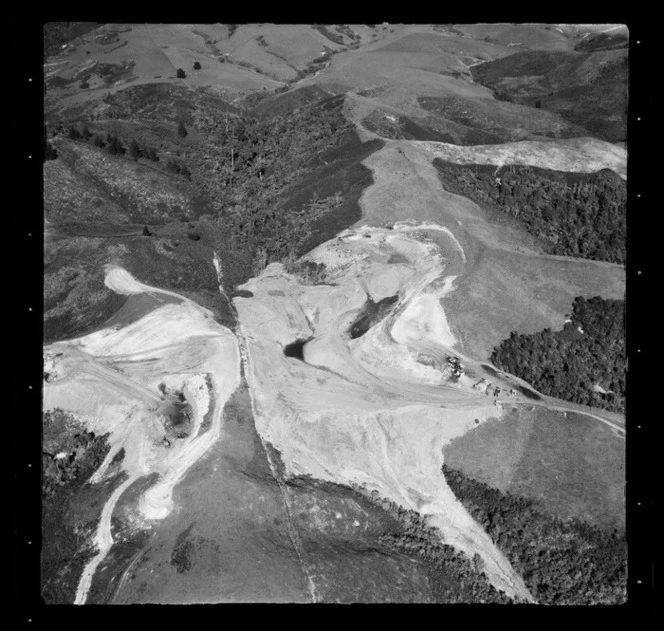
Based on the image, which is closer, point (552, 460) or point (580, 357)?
point (552, 460)

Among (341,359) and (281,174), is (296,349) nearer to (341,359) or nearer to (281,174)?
(341,359)

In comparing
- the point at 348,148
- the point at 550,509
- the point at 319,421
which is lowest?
the point at 550,509

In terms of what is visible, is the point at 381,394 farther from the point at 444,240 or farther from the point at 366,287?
the point at 444,240

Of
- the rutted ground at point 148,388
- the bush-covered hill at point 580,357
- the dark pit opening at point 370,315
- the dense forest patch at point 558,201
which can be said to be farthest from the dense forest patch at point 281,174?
the bush-covered hill at point 580,357

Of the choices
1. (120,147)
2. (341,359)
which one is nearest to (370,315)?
(341,359)

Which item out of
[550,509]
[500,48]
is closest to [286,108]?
[500,48]

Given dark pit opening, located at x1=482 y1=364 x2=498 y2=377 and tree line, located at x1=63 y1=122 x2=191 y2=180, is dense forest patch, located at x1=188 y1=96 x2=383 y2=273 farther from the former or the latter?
dark pit opening, located at x1=482 y1=364 x2=498 y2=377

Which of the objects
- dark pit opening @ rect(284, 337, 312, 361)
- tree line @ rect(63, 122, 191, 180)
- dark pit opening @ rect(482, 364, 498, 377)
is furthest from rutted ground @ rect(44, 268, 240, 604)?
tree line @ rect(63, 122, 191, 180)
